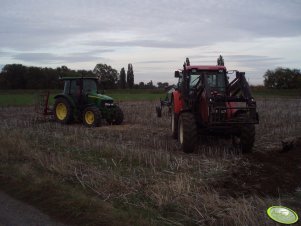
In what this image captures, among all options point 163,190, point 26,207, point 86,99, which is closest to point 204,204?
point 163,190

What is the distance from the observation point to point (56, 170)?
7418 mm

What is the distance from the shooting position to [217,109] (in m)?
9.52

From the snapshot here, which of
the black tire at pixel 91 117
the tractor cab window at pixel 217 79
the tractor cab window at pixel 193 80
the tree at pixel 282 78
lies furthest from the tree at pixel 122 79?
the tractor cab window at pixel 217 79

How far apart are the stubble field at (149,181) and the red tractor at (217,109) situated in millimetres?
458

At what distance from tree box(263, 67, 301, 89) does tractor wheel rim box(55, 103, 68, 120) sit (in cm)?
6909

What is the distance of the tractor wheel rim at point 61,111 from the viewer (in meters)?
16.9

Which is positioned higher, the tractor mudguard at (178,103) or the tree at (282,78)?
the tree at (282,78)

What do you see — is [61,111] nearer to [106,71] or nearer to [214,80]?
[214,80]

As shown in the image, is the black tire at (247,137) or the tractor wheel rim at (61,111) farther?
the tractor wheel rim at (61,111)

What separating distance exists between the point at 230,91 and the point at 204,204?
236 inches

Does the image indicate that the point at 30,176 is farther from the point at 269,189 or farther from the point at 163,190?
the point at 269,189

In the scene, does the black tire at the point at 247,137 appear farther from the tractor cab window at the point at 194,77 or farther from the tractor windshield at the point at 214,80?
the tractor cab window at the point at 194,77

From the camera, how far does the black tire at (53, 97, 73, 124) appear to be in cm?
1617

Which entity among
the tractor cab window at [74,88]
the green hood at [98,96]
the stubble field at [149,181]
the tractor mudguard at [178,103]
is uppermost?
the tractor cab window at [74,88]
